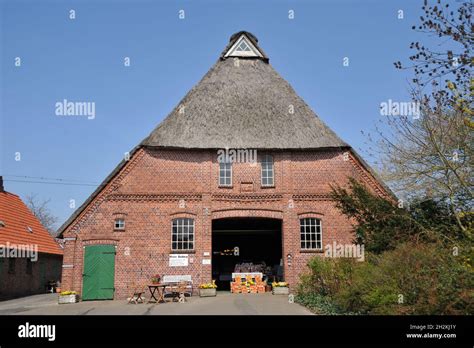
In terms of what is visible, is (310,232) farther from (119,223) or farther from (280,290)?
(119,223)

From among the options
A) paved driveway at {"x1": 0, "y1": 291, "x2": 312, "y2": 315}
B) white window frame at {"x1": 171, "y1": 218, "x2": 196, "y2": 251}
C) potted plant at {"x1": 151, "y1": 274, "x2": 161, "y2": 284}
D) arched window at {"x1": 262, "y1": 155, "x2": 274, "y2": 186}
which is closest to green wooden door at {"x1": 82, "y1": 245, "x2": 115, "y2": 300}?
paved driveway at {"x1": 0, "y1": 291, "x2": 312, "y2": 315}

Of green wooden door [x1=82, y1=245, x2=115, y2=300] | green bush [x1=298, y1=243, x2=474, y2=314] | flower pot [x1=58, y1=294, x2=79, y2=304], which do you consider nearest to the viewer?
green bush [x1=298, y1=243, x2=474, y2=314]

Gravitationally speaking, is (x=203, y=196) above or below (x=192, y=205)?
above

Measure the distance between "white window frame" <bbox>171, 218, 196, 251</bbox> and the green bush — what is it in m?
7.17

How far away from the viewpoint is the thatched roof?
20547mm

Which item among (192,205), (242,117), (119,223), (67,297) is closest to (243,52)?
(242,117)

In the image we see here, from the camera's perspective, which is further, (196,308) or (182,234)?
(182,234)

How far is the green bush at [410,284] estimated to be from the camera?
895 centimetres

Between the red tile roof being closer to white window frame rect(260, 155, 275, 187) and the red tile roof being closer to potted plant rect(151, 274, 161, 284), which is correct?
potted plant rect(151, 274, 161, 284)

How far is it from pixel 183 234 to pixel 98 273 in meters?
4.02

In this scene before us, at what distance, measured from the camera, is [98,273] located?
19.2m

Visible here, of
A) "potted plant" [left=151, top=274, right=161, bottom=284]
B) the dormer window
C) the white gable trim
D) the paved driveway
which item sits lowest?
the paved driveway

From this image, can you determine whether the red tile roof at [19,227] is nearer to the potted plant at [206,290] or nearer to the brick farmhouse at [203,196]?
the brick farmhouse at [203,196]
